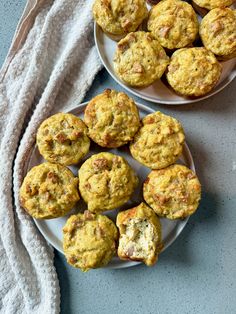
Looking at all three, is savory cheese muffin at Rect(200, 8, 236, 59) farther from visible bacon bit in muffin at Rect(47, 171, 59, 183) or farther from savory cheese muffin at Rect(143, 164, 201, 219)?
visible bacon bit in muffin at Rect(47, 171, 59, 183)

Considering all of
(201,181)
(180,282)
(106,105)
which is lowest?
(180,282)

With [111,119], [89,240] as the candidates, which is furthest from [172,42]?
[89,240]

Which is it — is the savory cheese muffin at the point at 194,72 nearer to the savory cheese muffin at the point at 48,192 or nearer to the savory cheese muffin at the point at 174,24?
the savory cheese muffin at the point at 174,24

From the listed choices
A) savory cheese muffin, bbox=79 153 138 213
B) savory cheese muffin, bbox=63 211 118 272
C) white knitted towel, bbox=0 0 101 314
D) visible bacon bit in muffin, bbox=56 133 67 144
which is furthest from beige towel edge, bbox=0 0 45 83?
savory cheese muffin, bbox=63 211 118 272

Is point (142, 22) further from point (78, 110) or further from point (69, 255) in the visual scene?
point (69, 255)

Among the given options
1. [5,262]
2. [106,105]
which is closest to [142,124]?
[106,105]
